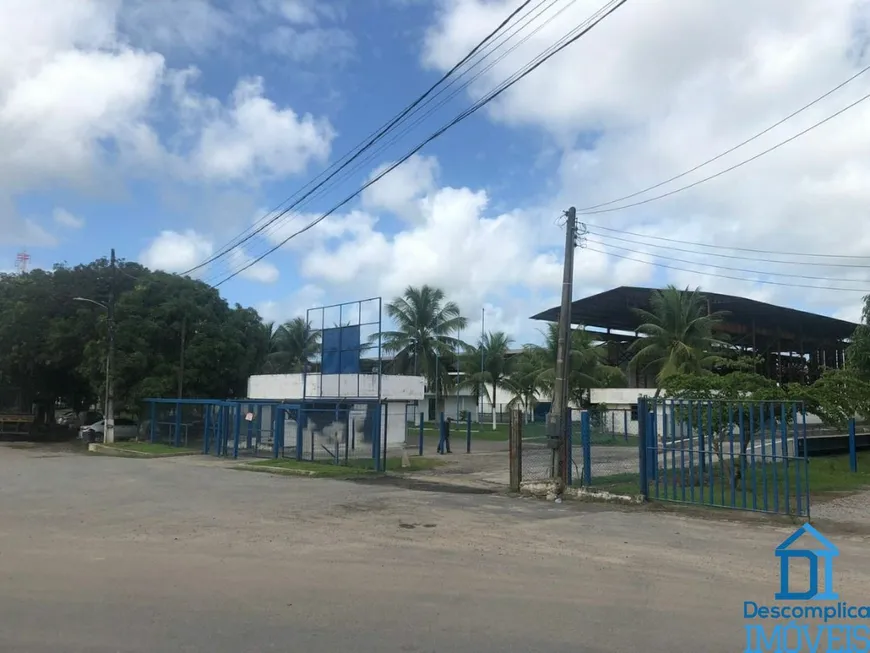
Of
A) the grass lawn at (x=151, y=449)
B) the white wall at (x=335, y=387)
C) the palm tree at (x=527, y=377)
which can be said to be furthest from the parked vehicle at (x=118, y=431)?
the palm tree at (x=527, y=377)

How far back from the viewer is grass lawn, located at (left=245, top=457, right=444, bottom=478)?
19886 millimetres

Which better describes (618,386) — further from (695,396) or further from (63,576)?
(63,576)

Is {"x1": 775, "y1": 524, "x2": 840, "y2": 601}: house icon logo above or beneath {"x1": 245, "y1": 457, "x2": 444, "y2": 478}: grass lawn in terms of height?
beneath

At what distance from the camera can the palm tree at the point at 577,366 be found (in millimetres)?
43562

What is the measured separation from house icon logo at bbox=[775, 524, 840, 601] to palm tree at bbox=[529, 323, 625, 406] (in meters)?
33.1

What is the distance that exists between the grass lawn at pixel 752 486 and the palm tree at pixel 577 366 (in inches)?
891

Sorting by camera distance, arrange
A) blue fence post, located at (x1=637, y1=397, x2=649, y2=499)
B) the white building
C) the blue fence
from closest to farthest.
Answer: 1. blue fence post, located at (x1=637, y1=397, x2=649, y2=499)
2. the blue fence
3. the white building

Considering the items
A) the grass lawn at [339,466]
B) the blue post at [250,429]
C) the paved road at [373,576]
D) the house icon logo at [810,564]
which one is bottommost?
the paved road at [373,576]

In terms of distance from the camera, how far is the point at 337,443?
2211 cm

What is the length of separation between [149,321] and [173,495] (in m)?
20.6

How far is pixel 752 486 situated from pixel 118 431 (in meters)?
30.3

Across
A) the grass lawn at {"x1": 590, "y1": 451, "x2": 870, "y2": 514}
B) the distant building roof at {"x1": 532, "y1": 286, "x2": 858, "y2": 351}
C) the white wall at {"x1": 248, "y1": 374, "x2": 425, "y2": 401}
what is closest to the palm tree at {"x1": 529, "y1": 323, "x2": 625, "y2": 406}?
the distant building roof at {"x1": 532, "y1": 286, "x2": 858, "y2": 351}

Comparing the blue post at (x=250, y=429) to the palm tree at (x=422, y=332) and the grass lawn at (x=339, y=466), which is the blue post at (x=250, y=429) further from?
the palm tree at (x=422, y=332)

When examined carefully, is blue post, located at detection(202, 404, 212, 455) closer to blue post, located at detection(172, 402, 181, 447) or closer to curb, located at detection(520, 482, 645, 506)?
blue post, located at detection(172, 402, 181, 447)
